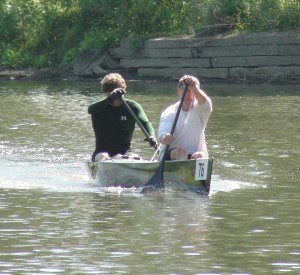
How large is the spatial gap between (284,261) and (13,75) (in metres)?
A: 29.0

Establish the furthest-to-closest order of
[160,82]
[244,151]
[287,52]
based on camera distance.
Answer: [160,82], [287,52], [244,151]

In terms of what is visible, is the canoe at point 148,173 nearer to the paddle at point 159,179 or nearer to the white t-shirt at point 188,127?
the paddle at point 159,179

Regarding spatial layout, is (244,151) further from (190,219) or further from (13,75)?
(13,75)

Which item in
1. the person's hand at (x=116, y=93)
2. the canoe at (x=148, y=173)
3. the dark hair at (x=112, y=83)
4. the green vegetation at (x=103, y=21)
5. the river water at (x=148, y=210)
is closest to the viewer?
the river water at (x=148, y=210)

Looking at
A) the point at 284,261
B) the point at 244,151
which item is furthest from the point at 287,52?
the point at 284,261

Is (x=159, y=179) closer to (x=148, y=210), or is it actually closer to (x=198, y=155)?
(x=198, y=155)

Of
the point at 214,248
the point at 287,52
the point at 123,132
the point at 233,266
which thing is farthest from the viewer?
the point at 287,52

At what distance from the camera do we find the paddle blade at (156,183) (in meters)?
13.4

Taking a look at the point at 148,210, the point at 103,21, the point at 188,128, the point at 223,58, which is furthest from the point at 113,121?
the point at 103,21

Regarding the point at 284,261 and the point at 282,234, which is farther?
the point at 282,234

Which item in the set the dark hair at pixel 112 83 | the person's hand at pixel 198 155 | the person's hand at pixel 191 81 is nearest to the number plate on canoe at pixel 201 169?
the person's hand at pixel 198 155

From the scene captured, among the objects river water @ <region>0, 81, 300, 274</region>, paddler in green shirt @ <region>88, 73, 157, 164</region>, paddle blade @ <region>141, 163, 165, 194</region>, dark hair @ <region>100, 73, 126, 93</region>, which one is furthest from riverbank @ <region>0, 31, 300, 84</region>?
paddle blade @ <region>141, 163, 165, 194</region>

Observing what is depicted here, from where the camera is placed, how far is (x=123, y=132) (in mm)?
14359

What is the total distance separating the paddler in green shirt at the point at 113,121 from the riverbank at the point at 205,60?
58.8 feet
